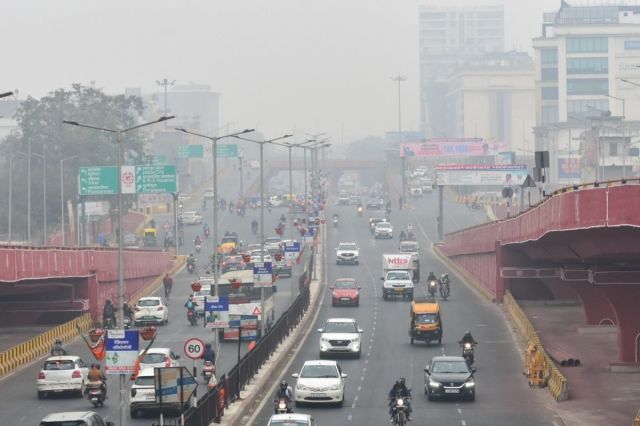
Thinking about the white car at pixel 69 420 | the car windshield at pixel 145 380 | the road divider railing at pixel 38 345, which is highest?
the white car at pixel 69 420

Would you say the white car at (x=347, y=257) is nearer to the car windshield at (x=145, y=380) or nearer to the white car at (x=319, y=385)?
the white car at (x=319, y=385)

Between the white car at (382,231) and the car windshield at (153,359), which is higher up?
the white car at (382,231)

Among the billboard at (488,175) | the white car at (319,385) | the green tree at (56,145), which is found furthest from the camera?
the billboard at (488,175)

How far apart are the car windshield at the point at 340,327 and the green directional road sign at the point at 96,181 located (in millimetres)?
52395

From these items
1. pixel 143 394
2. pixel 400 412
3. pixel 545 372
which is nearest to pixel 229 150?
pixel 545 372

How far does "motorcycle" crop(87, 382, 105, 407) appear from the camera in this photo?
47.9 meters

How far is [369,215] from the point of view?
574 ft

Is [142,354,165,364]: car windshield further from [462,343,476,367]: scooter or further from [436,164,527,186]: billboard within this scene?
[436,164,527,186]: billboard

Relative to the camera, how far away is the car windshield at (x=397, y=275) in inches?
3611

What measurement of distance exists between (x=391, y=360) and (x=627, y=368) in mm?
9876

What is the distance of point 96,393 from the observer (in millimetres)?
48094

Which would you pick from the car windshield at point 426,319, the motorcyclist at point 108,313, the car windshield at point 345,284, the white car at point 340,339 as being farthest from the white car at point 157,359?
the car windshield at point 345,284

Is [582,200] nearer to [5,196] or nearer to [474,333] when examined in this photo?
[474,333]

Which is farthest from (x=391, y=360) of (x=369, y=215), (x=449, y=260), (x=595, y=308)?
(x=369, y=215)
